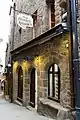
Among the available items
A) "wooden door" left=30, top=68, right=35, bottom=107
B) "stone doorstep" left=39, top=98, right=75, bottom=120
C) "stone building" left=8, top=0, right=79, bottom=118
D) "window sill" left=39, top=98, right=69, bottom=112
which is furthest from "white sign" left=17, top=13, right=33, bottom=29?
"wooden door" left=30, top=68, right=35, bottom=107

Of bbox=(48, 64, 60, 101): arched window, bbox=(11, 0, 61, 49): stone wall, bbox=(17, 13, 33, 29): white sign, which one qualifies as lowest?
bbox=(48, 64, 60, 101): arched window

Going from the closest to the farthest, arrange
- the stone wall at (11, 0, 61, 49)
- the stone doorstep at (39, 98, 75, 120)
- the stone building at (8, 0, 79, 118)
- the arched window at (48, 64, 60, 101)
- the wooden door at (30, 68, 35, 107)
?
the stone doorstep at (39, 98, 75, 120), the stone building at (8, 0, 79, 118), the arched window at (48, 64, 60, 101), the stone wall at (11, 0, 61, 49), the wooden door at (30, 68, 35, 107)

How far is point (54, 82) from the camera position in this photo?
455 inches

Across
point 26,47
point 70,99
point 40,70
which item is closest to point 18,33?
point 26,47

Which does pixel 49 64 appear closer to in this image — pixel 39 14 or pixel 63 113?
pixel 63 113

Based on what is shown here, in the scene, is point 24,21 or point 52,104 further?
point 24,21

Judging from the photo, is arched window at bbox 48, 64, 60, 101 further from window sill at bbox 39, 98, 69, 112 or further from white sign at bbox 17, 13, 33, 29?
white sign at bbox 17, 13, 33, 29

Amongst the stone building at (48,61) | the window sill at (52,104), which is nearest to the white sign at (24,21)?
the stone building at (48,61)

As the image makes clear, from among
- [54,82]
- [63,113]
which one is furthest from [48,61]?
[63,113]

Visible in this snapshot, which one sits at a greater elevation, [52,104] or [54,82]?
[54,82]

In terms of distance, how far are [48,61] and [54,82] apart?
97cm

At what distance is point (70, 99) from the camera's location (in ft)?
30.7

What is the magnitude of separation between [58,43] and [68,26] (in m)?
1.37

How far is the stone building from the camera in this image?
32.1ft
